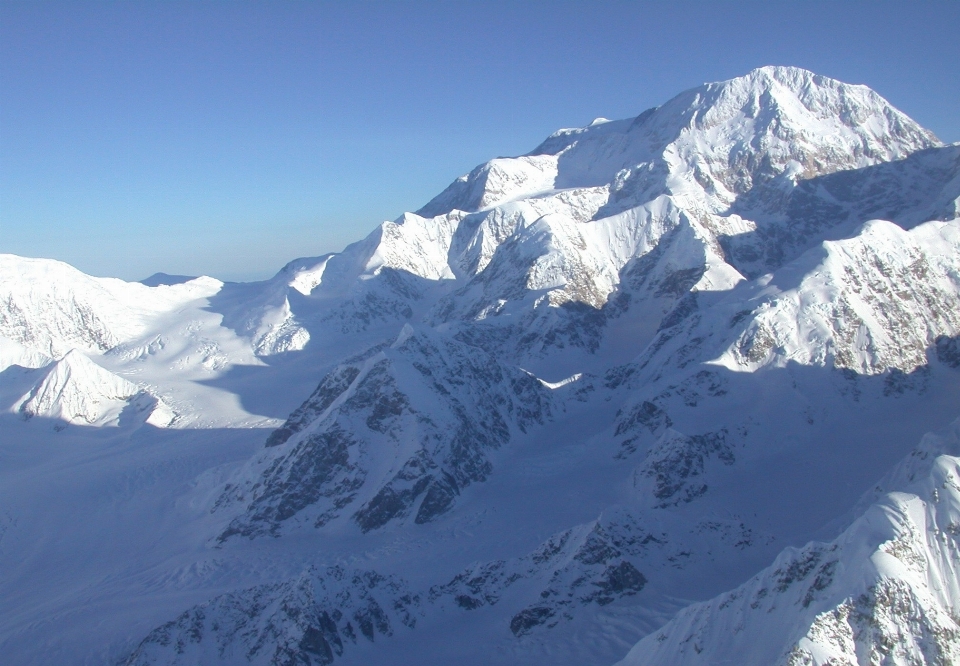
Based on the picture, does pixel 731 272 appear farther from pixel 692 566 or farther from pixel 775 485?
pixel 692 566

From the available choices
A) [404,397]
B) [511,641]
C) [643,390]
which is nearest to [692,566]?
[511,641]

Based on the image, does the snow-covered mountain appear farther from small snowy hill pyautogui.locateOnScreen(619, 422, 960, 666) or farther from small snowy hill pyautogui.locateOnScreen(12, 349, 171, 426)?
small snowy hill pyautogui.locateOnScreen(12, 349, 171, 426)

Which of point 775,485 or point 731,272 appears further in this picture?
point 731,272

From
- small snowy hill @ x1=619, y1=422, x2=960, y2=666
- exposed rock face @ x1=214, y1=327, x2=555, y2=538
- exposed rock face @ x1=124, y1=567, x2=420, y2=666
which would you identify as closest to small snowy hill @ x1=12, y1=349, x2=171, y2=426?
exposed rock face @ x1=214, y1=327, x2=555, y2=538

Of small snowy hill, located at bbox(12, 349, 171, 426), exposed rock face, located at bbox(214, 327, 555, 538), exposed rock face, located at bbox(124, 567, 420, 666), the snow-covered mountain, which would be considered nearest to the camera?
exposed rock face, located at bbox(124, 567, 420, 666)

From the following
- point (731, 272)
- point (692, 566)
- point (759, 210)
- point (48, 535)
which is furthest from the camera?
point (759, 210)

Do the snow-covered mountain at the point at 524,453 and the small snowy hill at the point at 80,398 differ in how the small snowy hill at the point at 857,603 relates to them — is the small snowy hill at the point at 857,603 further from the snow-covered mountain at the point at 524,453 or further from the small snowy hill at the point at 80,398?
the small snowy hill at the point at 80,398

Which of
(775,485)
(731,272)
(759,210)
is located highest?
(759,210)

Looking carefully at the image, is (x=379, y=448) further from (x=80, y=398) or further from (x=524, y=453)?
(x=80, y=398)
